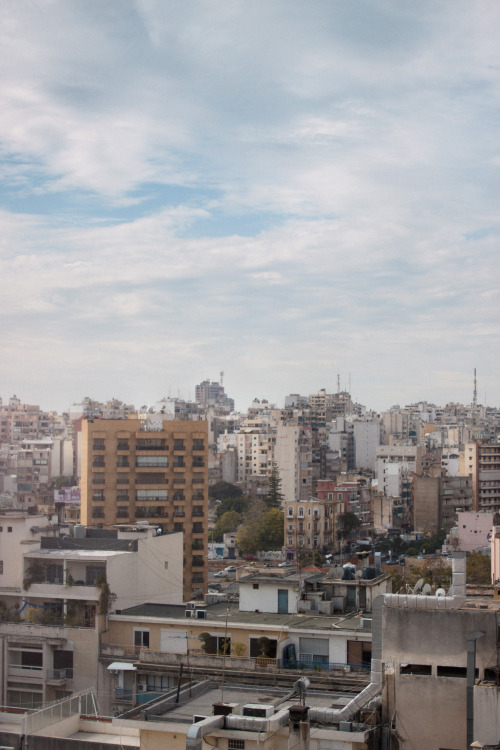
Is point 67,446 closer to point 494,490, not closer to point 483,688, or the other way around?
point 494,490

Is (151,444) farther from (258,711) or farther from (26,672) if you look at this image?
(258,711)

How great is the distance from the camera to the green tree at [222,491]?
89.6m

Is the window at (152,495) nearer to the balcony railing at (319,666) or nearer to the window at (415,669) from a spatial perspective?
the balcony railing at (319,666)

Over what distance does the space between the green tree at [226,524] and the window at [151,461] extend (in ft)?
75.8

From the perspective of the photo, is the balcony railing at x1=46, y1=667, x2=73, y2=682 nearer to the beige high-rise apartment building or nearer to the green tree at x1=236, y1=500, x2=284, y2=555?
the beige high-rise apartment building

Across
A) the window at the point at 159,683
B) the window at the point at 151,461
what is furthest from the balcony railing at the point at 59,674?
the window at the point at 151,461

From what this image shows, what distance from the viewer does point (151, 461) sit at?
5066 centimetres

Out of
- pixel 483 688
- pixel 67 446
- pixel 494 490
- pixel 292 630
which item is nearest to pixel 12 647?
pixel 292 630

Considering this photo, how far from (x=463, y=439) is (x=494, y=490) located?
119 feet

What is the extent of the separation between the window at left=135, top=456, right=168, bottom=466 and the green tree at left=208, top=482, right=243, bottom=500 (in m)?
38.5

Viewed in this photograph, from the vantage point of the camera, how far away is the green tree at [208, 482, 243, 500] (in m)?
89.6

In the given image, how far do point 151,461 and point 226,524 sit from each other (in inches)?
953

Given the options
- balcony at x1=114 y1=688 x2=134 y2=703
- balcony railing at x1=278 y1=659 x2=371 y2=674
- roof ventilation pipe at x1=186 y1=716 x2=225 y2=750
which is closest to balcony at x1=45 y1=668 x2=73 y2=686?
balcony at x1=114 y1=688 x2=134 y2=703

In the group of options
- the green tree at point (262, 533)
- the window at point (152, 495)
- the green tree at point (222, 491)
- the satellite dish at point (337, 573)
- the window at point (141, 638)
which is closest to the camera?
the window at point (141, 638)
